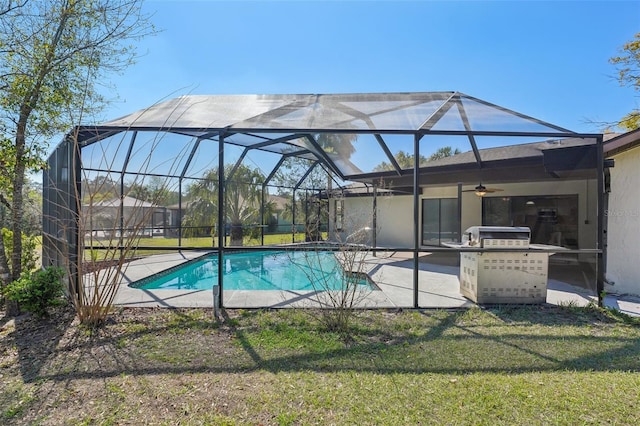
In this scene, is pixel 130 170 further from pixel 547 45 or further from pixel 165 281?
pixel 547 45

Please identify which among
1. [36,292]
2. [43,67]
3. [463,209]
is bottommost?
[36,292]

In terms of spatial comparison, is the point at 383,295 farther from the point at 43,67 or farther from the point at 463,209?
the point at 463,209

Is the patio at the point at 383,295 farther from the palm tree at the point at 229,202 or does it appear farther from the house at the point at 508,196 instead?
the palm tree at the point at 229,202

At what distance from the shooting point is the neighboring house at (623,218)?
6320mm

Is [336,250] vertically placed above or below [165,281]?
above

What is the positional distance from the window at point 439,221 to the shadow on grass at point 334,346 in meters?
8.05

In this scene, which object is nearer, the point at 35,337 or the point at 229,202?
the point at 35,337

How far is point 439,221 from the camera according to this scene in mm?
13406

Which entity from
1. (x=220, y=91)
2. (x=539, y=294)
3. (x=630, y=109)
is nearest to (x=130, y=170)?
(x=220, y=91)

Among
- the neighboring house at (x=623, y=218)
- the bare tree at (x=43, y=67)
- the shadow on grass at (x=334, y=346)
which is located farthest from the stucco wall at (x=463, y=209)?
the bare tree at (x=43, y=67)

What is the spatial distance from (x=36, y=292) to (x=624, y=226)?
34.8 feet

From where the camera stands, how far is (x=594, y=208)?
9.66 m

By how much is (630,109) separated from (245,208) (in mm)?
14232

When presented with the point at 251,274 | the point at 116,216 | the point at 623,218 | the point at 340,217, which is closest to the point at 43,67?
the point at 116,216
